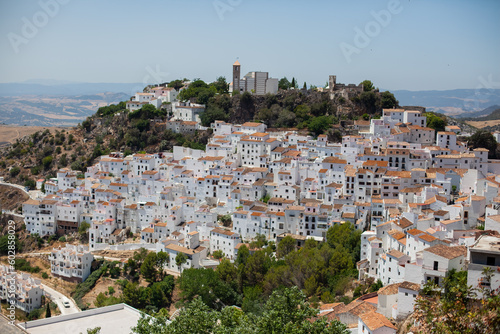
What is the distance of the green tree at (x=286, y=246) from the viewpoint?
2127cm

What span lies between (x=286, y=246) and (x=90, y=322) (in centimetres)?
916

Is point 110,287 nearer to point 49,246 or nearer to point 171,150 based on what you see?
point 49,246

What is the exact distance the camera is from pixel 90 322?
48.6 feet

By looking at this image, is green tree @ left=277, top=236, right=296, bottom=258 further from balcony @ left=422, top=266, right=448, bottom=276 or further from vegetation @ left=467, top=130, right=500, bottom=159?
vegetation @ left=467, top=130, right=500, bottom=159

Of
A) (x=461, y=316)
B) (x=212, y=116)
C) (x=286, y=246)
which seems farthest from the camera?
(x=212, y=116)

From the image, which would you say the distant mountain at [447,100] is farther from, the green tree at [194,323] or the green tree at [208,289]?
the green tree at [194,323]

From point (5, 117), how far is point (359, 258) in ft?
124

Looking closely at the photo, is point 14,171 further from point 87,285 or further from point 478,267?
point 478,267

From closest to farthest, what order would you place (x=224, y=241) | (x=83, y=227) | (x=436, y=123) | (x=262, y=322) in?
1. (x=262, y=322)
2. (x=224, y=241)
3. (x=83, y=227)
4. (x=436, y=123)

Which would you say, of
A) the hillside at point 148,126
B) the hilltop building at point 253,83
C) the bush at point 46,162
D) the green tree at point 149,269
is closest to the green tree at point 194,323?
the green tree at point 149,269

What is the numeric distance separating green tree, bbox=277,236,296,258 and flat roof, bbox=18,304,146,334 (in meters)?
7.54

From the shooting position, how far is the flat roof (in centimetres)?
1433

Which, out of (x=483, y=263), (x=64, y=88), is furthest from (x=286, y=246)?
(x=64, y=88)

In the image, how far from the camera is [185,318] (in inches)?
428
